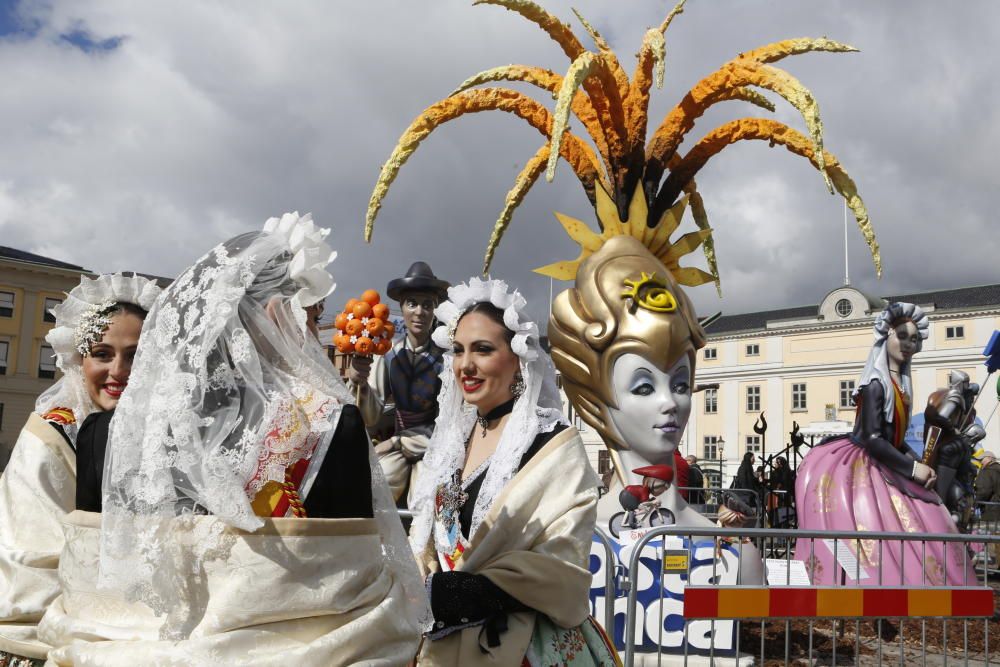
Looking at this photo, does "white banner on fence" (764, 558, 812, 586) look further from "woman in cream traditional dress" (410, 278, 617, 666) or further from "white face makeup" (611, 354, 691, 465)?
"woman in cream traditional dress" (410, 278, 617, 666)

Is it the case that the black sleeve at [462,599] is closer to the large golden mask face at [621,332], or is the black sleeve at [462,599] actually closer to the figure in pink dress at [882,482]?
the large golden mask face at [621,332]

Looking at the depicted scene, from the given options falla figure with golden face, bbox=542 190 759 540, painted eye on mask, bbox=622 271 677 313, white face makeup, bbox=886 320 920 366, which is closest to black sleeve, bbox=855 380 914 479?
white face makeup, bbox=886 320 920 366

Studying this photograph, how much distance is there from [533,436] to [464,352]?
465mm

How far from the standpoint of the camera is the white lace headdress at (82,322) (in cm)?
321

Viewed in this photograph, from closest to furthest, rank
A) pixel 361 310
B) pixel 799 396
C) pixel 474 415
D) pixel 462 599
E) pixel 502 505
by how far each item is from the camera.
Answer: pixel 462 599 → pixel 502 505 → pixel 474 415 → pixel 361 310 → pixel 799 396

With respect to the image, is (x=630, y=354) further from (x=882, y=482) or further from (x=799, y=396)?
(x=799, y=396)

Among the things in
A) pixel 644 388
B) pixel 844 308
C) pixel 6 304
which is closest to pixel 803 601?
pixel 644 388

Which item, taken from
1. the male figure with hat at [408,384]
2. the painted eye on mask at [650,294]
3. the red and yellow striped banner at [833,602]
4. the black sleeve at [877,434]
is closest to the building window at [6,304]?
the male figure with hat at [408,384]

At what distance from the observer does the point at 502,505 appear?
278 cm

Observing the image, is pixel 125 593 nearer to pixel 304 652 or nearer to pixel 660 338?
pixel 304 652

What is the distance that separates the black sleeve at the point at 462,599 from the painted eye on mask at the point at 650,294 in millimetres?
3937

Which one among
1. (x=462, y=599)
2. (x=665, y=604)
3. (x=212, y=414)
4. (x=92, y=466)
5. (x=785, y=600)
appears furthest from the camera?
(x=665, y=604)

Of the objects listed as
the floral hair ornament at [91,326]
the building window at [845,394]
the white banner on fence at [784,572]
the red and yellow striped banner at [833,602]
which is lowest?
the red and yellow striped banner at [833,602]

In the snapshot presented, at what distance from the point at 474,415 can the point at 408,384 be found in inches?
105
